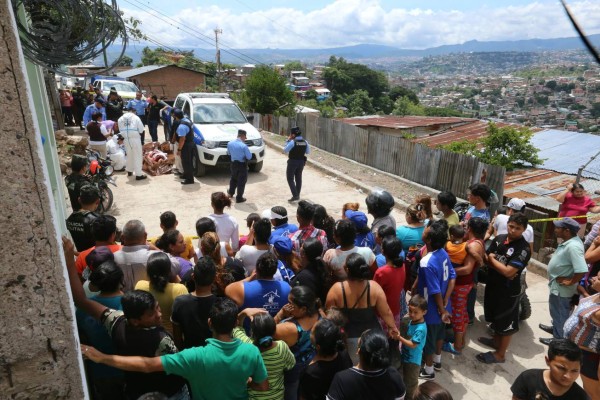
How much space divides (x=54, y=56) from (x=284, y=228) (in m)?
2.68

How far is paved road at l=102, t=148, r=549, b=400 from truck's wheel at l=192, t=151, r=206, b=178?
17 cm

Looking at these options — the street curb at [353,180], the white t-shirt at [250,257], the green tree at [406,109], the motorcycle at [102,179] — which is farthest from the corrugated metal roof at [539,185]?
the green tree at [406,109]

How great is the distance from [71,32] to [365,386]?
342 centimetres

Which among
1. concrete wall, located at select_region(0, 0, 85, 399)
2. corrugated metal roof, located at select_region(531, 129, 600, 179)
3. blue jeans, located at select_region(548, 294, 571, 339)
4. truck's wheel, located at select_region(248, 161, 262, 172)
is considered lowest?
corrugated metal roof, located at select_region(531, 129, 600, 179)

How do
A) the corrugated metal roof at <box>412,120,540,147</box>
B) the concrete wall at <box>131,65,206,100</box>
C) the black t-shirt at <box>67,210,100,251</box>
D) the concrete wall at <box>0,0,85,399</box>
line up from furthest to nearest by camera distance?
1. the concrete wall at <box>131,65,206,100</box>
2. the corrugated metal roof at <box>412,120,540,147</box>
3. the black t-shirt at <box>67,210,100,251</box>
4. the concrete wall at <box>0,0,85,399</box>

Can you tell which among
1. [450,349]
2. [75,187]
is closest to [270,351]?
[450,349]

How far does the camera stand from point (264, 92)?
31109 millimetres

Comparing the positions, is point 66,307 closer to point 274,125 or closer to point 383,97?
point 274,125

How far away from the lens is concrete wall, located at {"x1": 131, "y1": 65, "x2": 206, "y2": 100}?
38287 mm

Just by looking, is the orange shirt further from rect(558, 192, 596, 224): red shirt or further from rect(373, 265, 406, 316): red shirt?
rect(558, 192, 596, 224): red shirt

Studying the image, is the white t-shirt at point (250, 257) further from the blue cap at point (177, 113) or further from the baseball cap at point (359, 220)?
the blue cap at point (177, 113)

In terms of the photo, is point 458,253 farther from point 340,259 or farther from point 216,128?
point 216,128

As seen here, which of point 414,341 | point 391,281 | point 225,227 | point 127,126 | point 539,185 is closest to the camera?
point 414,341

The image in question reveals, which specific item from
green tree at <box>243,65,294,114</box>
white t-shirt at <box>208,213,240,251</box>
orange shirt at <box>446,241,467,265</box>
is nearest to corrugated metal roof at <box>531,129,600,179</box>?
orange shirt at <box>446,241,467,265</box>
